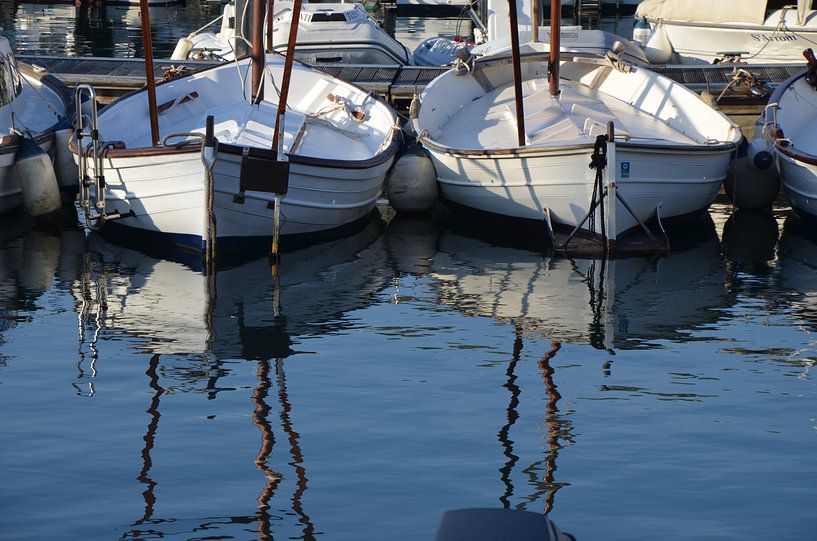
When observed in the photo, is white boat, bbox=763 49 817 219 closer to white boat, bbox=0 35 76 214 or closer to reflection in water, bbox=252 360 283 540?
reflection in water, bbox=252 360 283 540

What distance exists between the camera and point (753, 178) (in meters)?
19.0

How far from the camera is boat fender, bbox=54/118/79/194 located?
A: 1803 cm

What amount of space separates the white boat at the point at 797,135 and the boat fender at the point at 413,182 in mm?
4966

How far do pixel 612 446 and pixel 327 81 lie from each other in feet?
36.3

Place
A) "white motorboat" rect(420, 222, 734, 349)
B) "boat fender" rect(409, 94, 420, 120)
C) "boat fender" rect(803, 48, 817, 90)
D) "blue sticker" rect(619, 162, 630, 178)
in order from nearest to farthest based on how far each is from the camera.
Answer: "white motorboat" rect(420, 222, 734, 349)
"blue sticker" rect(619, 162, 630, 178)
"boat fender" rect(409, 94, 420, 120)
"boat fender" rect(803, 48, 817, 90)

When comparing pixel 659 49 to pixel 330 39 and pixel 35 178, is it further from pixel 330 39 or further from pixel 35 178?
pixel 35 178

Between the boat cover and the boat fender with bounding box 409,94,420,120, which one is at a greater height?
the boat cover

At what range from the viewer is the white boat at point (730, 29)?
29438 mm

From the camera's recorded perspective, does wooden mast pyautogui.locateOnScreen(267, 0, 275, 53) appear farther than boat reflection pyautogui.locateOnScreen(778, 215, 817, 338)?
Yes

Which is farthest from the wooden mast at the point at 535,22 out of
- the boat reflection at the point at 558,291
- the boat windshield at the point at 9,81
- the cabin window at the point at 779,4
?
the cabin window at the point at 779,4

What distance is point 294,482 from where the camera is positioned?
8.97 metres

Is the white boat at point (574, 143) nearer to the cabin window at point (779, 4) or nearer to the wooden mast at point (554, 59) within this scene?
the wooden mast at point (554, 59)

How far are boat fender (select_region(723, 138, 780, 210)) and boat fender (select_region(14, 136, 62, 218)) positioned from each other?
9850 millimetres

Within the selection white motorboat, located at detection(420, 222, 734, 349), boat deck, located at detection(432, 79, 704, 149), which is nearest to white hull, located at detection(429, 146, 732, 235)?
boat deck, located at detection(432, 79, 704, 149)
